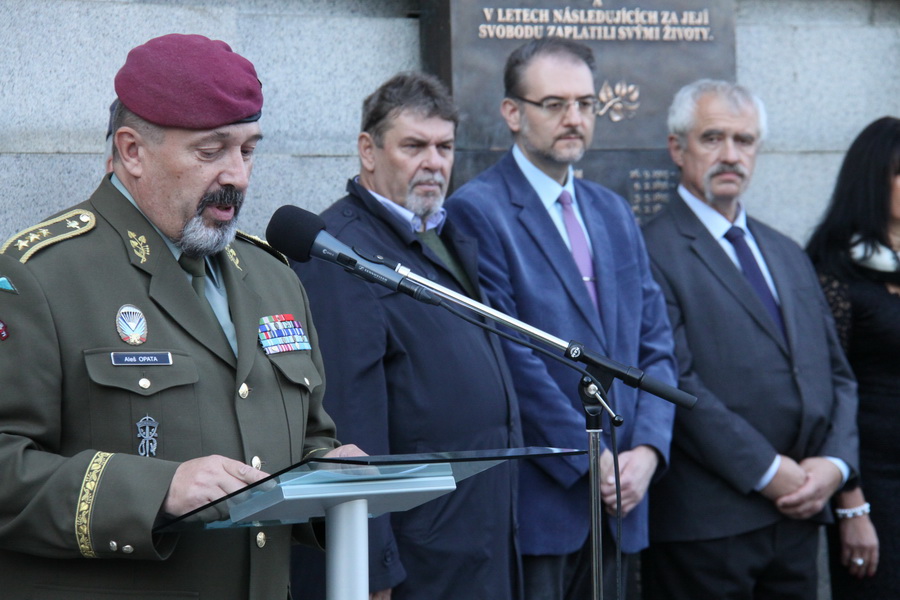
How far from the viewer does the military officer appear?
7.06 feet

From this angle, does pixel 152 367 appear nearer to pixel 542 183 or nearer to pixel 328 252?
A: pixel 328 252

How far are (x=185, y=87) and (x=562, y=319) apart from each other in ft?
5.63

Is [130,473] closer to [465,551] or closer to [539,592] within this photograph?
[465,551]

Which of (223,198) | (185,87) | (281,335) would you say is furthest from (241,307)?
(185,87)

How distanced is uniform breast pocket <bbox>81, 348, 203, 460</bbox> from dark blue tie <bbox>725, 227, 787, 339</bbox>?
2589 millimetres

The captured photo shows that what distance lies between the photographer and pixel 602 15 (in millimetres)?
4789

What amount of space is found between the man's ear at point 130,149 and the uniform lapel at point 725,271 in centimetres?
244

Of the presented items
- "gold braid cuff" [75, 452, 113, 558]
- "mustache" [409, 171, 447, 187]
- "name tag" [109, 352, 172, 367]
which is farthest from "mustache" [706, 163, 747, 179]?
"gold braid cuff" [75, 452, 113, 558]

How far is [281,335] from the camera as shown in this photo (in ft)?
8.75

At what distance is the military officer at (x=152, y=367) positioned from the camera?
2.15m

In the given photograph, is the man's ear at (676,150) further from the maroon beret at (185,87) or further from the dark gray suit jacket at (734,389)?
the maroon beret at (185,87)

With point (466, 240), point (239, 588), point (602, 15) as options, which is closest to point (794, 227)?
point (602, 15)

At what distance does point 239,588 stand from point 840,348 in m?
2.84

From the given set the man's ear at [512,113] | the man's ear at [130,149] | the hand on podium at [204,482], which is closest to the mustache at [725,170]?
the man's ear at [512,113]
